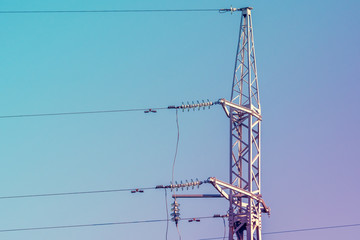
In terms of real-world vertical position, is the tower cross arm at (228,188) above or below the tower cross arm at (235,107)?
below

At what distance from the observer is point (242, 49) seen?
71.6m

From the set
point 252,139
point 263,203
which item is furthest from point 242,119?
point 263,203

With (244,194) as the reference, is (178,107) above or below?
above

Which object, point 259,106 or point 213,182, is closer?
point 213,182

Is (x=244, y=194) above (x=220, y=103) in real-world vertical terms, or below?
below

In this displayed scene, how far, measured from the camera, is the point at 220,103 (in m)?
68.3

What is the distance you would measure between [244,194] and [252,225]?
213 centimetres

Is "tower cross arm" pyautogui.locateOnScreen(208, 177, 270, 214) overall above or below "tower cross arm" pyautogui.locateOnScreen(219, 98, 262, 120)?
below

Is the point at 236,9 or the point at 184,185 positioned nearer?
the point at 184,185

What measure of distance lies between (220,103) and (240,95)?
8.34 ft

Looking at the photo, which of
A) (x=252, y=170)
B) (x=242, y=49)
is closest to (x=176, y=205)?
(x=252, y=170)

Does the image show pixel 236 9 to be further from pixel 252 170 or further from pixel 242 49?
pixel 252 170

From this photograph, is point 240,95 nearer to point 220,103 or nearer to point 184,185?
point 220,103

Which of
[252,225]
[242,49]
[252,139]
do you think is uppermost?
[242,49]
